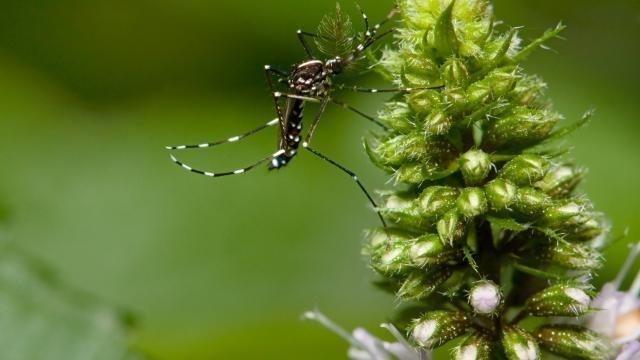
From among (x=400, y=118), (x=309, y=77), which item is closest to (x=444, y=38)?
(x=400, y=118)

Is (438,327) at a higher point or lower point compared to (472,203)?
lower

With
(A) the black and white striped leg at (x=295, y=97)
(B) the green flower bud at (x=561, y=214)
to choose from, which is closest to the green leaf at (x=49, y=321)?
(A) the black and white striped leg at (x=295, y=97)

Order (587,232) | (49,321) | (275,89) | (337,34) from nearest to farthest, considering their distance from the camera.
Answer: (587,232), (337,34), (275,89), (49,321)

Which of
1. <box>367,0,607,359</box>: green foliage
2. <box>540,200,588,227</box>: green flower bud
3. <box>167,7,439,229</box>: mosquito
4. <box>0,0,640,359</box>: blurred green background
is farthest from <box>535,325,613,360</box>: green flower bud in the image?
<box>0,0,640,359</box>: blurred green background

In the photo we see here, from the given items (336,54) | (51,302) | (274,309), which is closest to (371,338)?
(336,54)

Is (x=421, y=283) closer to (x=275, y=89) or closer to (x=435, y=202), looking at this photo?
(x=435, y=202)

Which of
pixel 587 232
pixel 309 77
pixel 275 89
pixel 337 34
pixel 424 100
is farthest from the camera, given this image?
pixel 275 89

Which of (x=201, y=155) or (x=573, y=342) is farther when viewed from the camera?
(x=201, y=155)

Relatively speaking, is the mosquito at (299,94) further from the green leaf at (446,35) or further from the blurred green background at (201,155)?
the blurred green background at (201,155)
